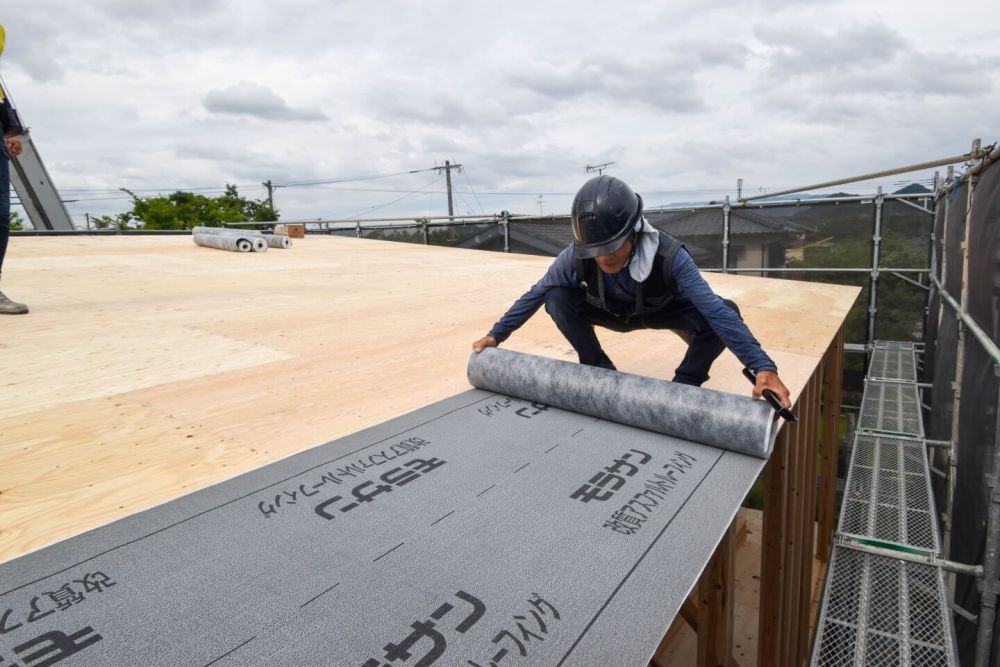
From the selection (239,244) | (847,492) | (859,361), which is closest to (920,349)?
(859,361)

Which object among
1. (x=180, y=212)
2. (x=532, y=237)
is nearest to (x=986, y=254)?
(x=532, y=237)

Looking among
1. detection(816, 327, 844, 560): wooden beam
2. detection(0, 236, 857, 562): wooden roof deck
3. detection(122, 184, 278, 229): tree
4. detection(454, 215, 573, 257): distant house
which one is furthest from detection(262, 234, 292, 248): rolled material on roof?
detection(122, 184, 278, 229): tree

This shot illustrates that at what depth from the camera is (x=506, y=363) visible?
2561 mm

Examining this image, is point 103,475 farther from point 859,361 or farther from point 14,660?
point 859,361

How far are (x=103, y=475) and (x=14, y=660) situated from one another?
883mm

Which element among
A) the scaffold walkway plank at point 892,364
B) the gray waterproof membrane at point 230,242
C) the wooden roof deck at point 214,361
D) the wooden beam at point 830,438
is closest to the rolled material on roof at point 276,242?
the gray waterproof membrane at point 230,242

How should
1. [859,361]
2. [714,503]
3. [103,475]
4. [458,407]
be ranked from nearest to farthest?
[714,503]
[103,475]
[458,407]
[859,361]

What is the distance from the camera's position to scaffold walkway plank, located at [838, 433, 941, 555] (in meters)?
4.62

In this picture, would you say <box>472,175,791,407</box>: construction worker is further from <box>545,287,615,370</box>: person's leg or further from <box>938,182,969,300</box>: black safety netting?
<box>938,182,969,300</box>: black safety netting

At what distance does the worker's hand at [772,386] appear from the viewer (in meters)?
1.98

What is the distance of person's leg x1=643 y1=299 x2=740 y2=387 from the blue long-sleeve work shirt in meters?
0.10

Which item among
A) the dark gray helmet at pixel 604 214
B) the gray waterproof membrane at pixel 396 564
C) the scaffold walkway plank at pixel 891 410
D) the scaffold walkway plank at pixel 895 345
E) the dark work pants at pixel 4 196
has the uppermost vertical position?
the dark work pants at pixel 4 196

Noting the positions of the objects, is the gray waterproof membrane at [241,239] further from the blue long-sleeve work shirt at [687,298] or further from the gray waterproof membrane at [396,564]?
the gray waterproof membrane at [396,564]

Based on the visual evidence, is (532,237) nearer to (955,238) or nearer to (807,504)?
(955,238)
